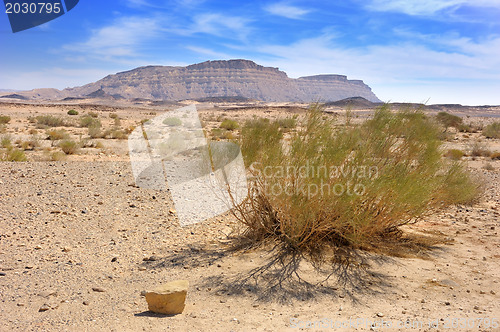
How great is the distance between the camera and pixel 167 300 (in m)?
4.33

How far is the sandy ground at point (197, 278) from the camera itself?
4.25 m

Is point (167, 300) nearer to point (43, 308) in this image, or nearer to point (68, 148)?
point (43, 308)

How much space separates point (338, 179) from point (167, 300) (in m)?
2.83

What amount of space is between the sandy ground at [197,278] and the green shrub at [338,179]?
555 mm

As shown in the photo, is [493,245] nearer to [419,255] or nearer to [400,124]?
[419,255]

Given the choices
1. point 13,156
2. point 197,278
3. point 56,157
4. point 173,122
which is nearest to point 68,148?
point 56,157

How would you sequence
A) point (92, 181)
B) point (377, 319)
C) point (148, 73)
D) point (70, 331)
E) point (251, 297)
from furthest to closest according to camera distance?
point (148, 73)
point (92, 181)
point (251, 297)
point (377, 319)
point (70, 331)

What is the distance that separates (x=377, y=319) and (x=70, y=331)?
3.16 meters

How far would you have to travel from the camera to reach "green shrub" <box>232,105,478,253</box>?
561cm

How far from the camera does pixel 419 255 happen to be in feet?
20.6

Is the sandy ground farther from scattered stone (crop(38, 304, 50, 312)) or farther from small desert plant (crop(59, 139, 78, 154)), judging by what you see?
small desert plant (crop(59, 139, 78, 154))

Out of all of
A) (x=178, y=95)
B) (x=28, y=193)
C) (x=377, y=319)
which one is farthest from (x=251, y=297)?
(x=178, y=95)

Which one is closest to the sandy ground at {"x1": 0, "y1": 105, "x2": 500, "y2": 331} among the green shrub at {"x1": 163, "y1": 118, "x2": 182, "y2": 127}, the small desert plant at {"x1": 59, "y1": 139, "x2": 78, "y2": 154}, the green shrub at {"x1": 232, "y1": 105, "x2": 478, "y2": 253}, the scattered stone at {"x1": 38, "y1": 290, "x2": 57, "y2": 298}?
the scattered stone at {"x1": 38, "y1": 290, "x2": 57, "y2": 298}

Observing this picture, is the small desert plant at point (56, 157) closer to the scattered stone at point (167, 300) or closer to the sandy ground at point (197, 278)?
the sandy ground at point (197, 278)
